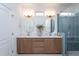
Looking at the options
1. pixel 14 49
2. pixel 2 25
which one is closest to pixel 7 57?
pixel 14 49

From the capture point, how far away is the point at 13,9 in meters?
1.47

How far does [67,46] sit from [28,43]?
21.1 inches

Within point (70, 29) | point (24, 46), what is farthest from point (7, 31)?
point (70, 29)

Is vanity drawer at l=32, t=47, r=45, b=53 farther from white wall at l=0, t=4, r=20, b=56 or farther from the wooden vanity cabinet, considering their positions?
white wall at l=0, t=4, r=20, b=56

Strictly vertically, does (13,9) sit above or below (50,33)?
above

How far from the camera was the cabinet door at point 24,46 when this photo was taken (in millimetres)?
1458

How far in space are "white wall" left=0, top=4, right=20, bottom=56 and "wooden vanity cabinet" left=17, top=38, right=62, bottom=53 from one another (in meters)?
0.08

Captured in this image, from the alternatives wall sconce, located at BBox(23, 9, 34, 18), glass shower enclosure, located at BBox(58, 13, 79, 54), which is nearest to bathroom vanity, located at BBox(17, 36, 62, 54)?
glass shower enclosure, located at BBox(58, 13, 79, 54)

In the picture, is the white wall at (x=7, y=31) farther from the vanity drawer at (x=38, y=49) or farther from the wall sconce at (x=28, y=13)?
the vanity drawer at (x=38, y=49)

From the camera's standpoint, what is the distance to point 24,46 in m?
1.53

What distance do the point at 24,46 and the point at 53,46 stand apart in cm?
37

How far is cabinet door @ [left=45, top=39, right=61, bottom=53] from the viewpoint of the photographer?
149 centimetres

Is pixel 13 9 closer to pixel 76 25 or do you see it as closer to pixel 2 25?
pixel 2 25

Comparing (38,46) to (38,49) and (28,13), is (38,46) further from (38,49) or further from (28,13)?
(28,13)
